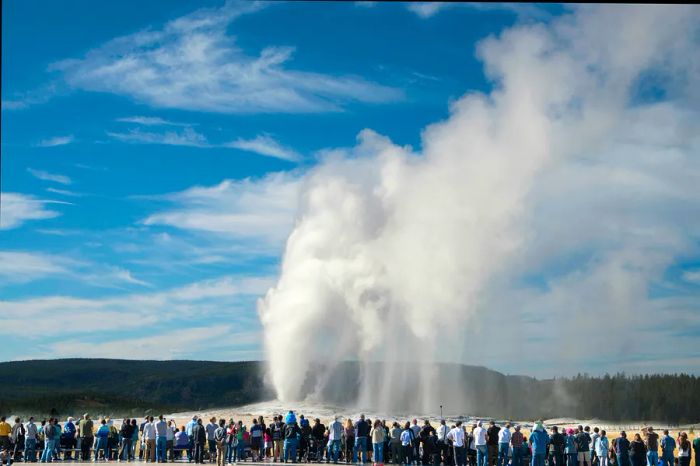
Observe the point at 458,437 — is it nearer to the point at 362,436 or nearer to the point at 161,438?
the point at 362,436

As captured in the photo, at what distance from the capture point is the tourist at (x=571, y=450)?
25.6 m

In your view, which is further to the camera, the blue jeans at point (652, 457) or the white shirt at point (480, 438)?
the white shirt at point (480, 438)

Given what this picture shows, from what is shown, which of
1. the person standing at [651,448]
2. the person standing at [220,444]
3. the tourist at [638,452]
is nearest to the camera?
the person standing at [220,444]

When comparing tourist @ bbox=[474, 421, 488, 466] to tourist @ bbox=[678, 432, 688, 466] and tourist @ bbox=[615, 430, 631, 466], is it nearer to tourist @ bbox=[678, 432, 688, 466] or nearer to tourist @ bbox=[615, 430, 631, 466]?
tourist @ bbox=[615, 430, 631, 466]

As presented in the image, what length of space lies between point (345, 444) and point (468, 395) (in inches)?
2061

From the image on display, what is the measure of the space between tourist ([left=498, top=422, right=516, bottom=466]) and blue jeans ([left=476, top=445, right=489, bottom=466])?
424mm

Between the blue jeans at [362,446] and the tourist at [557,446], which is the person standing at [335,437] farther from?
the tourist at [557,446]

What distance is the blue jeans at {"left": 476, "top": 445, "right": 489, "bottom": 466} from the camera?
25.7 meters

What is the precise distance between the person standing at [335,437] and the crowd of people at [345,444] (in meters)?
0.03

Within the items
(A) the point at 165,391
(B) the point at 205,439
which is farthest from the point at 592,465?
(A) the point at 165,391

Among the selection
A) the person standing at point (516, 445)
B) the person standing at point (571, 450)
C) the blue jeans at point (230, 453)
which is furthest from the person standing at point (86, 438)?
the person standing at point (571, 450)

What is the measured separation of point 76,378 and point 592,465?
402 feet

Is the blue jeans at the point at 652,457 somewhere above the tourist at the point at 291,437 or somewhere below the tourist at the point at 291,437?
below

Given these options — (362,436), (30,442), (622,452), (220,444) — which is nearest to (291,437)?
(362,436)
